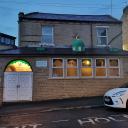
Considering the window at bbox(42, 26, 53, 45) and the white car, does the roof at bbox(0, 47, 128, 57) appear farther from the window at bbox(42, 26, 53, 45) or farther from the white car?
the white car

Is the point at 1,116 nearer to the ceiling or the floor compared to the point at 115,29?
nearer to the floor

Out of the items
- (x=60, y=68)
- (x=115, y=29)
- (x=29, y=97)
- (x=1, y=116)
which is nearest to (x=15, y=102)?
(x=29, y=97)

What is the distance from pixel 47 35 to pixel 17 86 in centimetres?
629

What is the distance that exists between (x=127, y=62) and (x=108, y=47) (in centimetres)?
314

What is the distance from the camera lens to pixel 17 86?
21.1 m

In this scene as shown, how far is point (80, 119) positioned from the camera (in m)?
12.2

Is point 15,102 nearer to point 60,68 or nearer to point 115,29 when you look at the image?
point 60,68

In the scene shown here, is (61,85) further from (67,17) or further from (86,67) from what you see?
(67,17)

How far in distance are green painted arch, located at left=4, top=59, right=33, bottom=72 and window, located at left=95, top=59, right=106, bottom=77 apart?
210 inches

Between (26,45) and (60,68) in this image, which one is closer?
(60,68)

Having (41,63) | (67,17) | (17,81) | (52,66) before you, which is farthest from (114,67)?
(17,81)

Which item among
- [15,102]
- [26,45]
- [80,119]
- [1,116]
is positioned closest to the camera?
[80,119]

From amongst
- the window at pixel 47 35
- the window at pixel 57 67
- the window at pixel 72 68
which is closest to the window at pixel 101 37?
the window at pixel 47 35

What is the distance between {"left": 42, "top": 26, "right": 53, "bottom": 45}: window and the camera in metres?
25.2
